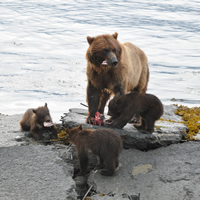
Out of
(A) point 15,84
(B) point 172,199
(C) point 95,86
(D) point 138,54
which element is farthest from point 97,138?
(A) point 15,84

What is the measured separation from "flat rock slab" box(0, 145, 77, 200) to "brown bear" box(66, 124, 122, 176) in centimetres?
34

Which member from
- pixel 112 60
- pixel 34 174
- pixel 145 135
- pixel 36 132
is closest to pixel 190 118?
pixel 145 135

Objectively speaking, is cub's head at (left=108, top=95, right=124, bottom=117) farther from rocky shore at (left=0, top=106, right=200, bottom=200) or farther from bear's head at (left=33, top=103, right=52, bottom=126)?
bear's head at (left=33, top=103, right=52, bottom=126)

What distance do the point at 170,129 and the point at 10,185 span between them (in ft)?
10.1

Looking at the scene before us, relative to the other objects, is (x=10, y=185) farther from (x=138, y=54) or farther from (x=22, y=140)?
(x=138, y=54)

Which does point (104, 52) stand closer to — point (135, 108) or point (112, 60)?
point (112, 60)

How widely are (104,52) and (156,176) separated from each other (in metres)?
2.17

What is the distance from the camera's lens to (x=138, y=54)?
7.89 metres

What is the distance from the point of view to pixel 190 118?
7953 mm

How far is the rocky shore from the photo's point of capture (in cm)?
477

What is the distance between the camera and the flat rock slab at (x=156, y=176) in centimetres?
484

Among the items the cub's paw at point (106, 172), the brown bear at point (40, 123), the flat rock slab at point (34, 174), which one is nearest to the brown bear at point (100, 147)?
the cub's paw at point (106, 172)

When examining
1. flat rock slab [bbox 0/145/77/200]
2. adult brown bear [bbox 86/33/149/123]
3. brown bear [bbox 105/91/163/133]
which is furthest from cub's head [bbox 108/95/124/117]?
flat rock slab [bbox 0/145/77/200]

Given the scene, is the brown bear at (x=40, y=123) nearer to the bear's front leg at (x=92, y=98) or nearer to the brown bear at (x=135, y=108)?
the bear's front leg at (x=92, y=98)
